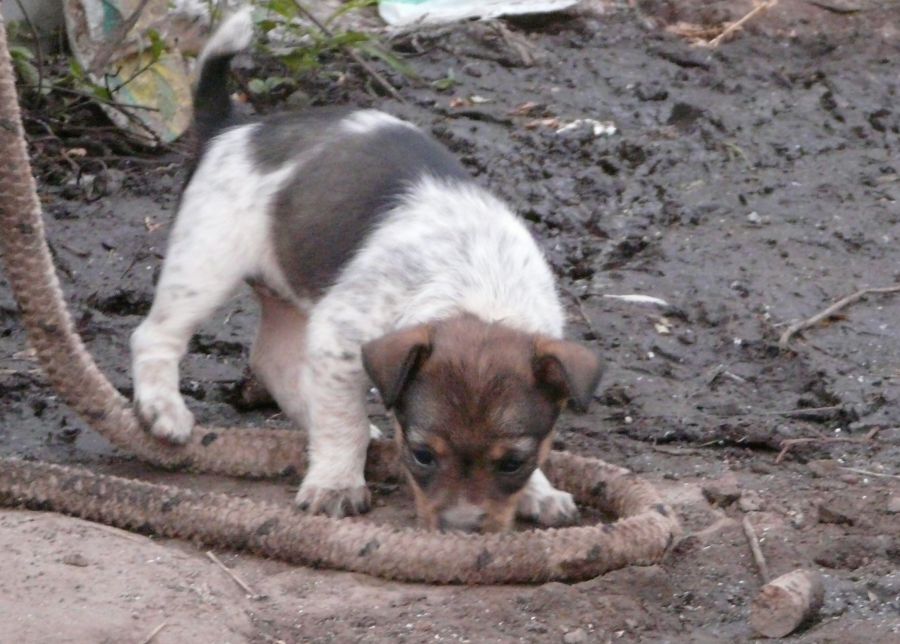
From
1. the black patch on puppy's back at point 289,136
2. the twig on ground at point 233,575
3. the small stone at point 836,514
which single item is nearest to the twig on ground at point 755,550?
the small stone at point 836,514

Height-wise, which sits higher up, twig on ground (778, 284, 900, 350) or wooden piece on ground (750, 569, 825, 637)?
wooden piece on ground (750, 569, 825, 637)

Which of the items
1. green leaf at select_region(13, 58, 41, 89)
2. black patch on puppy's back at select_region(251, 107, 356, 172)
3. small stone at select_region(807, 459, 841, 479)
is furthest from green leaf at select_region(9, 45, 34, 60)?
small stone at select_region(807, 459, 841, 479)

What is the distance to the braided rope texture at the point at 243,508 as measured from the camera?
460cm

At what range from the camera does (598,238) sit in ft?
27.2

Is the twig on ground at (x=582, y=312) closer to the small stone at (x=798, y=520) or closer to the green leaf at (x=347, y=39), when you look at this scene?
the small stone at (x=798, y=520)

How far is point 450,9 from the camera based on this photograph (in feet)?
36.6

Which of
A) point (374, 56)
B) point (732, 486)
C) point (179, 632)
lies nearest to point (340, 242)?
point (732, 486)

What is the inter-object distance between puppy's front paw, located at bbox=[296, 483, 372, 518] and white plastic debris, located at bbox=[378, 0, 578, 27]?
244 inches

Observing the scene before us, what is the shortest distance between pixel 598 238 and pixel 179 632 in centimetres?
476

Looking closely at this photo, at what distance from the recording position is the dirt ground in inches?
172

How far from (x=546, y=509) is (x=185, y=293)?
5.73 feet

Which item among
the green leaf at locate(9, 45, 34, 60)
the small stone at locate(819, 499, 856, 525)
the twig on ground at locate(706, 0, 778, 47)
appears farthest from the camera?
the twig on ground at locate(706, 0, 778, 47)

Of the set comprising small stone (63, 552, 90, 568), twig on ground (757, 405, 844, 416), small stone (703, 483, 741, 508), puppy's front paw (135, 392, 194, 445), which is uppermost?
small stone (63, 552, 90, 568)

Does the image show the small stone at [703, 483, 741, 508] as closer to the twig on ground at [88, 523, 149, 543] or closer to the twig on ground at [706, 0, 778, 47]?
the twig on ground at [88, 523, 149, 543]
